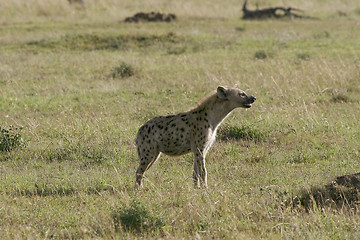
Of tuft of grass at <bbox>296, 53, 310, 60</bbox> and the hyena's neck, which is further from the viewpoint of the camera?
tuft of grass at <bbox>296, 53, 310, 60</bbox>

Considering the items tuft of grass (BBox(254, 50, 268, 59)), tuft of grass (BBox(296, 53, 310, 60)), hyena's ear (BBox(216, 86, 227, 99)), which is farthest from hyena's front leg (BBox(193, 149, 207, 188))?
tuft of grass (BBox(254, 50, 268, 59))

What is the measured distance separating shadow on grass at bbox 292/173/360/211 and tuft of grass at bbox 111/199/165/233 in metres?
1.66

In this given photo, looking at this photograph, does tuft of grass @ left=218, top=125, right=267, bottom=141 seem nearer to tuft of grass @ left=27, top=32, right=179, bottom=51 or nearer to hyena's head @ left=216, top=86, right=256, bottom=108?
hyena's head @ left=216, top=86, right=256, bottom=108

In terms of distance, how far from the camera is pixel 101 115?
11656 mm

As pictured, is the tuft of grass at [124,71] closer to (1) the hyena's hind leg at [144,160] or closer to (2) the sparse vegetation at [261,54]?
(2) the sparse vegetation at [261,54]

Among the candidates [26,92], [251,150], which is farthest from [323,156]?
[26,92]

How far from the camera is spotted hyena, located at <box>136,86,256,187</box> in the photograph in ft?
24.3

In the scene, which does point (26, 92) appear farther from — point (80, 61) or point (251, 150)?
point (251, 150)

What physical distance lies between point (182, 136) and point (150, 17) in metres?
19.0

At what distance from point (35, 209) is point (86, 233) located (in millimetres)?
981

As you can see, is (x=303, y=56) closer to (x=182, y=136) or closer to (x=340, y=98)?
(x=340, y=98)

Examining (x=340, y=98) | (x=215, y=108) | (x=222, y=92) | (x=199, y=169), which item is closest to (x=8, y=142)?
(x=199, y=169)

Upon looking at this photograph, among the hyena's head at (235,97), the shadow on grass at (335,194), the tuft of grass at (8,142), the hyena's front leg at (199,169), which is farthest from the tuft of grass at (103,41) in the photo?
the shadow on grass at (335,194)

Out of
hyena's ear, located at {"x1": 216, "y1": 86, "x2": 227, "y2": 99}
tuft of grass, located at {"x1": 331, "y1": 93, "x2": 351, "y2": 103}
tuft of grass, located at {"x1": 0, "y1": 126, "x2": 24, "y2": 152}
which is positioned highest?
hyena's ear, located at {"x1": 216, "y1": 86, "x2": 227, "y2": 99}
